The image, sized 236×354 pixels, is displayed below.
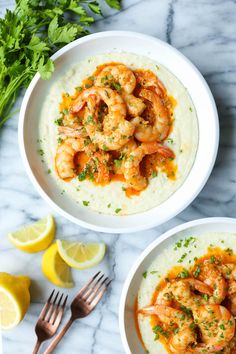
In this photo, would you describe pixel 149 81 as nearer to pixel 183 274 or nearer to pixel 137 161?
pixel 137 161

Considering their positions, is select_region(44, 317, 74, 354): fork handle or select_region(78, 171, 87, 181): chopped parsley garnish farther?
select_region(44, 317, 74, 354): fork handle

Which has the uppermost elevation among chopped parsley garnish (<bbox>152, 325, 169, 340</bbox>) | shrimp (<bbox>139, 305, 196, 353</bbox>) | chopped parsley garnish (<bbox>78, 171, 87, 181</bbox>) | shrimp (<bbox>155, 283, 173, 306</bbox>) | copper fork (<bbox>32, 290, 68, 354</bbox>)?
chopped parsley garnish (<bbox>78, 171, 87, 181</bbox>)

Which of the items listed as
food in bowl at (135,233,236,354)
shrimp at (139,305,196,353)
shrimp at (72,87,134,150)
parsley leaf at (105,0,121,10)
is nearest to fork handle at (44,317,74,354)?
food in bowl at (135,233,236,354)

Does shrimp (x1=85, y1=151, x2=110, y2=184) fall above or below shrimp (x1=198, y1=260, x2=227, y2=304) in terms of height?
above

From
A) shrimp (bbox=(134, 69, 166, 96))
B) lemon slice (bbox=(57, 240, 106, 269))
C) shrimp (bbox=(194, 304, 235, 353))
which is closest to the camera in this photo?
shrimp (bbox=(194, 304, 235, 353))

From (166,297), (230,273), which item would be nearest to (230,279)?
(230,273)

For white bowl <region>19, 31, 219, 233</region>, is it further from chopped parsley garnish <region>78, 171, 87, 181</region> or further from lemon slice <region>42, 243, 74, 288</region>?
lemon slice <region>42, 243, 74, 288</region>

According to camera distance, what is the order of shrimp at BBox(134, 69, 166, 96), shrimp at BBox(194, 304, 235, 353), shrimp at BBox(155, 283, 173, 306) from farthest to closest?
shrimp at BBox(134, 69, 166, 96) → shrimp at BBox(155, 283, 173, 306) → shrimp at BBox(194, 304, 235, 353)

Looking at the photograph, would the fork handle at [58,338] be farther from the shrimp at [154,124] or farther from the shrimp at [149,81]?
the shrimp at [149,81]
